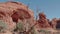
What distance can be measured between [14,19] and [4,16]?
4.54 m

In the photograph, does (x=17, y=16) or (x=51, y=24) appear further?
(x=51, y=24)

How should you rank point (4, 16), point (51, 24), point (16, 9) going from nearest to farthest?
Result: point (4, 16) → point (16, 9) → point (51, 24)

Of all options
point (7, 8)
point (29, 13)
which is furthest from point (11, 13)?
point (29, 13)

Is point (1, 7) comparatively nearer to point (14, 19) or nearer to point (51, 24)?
point (14, 19)

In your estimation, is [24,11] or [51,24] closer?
[24,11]

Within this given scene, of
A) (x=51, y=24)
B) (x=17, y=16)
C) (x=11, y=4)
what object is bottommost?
(x=51, y=24)

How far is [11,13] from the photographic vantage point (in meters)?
42.9

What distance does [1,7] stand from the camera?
41.6 metres

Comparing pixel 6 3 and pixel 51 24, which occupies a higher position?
pixel 6 3

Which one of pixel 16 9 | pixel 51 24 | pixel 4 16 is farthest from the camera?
pixel 51 24

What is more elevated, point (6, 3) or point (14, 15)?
point (6, 3)

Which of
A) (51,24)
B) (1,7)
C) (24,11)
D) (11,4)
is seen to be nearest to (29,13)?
(24,11)

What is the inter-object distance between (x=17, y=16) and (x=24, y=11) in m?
2.35

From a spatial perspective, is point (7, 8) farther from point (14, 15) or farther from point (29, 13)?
point (29, 13)
